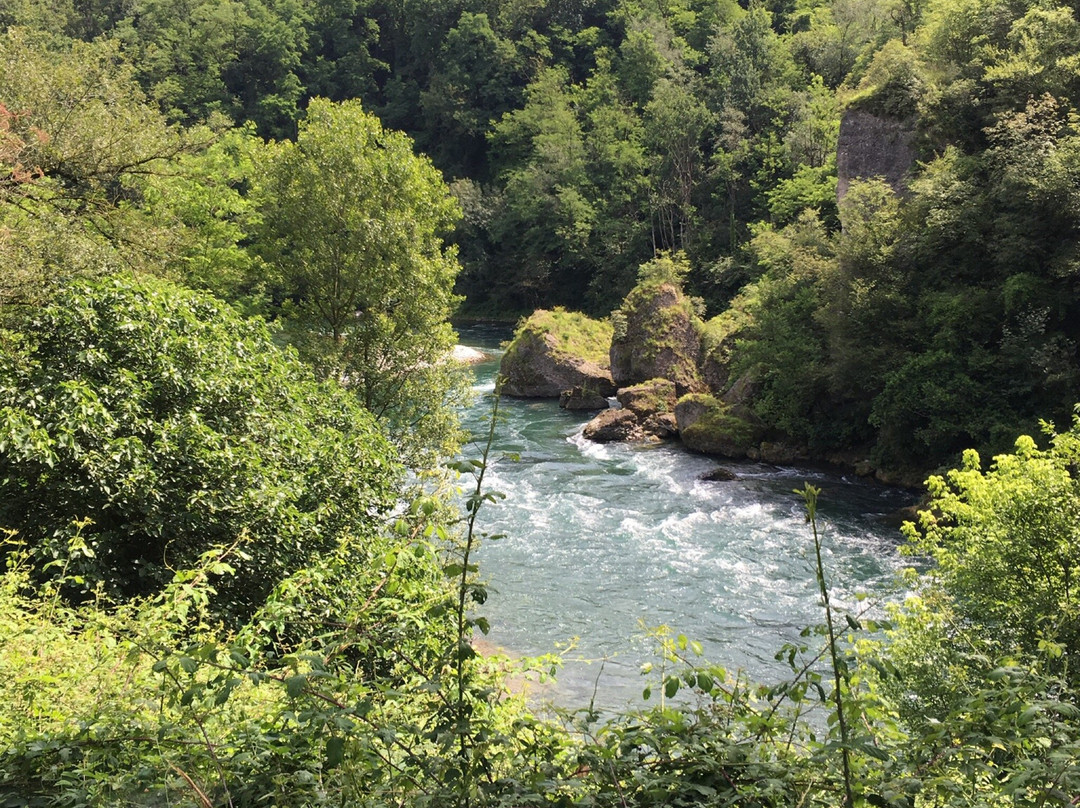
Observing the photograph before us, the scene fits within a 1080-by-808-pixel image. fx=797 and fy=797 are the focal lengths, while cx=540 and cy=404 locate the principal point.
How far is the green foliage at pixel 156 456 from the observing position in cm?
820

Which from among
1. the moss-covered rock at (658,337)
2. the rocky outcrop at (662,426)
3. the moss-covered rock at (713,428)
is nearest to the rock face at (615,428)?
the rocky outcrop at (662,426)

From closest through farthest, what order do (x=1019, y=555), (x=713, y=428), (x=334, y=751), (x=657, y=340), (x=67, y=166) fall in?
(x=334, y=751), (x=1019, y=555), (x=67, y=166), (x=713, y=428), (x=657, y=340)

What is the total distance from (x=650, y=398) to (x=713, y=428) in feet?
11.7

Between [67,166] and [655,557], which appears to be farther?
[655,557]

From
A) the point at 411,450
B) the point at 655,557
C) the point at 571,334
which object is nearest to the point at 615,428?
the point at 571,334

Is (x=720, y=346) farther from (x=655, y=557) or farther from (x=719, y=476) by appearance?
(x=655, y=557)

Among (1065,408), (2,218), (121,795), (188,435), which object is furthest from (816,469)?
(121,795)

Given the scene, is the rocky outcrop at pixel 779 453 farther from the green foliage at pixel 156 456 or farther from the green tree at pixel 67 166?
the green tree at pixel 67 166

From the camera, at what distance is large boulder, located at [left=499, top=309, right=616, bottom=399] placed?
32469 mm

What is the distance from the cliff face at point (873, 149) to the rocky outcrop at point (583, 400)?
1188 centimetres

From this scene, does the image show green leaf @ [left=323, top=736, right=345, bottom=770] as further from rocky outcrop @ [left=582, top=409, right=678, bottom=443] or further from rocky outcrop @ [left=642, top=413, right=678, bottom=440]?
rocky outcrop @ [left=642, top=413, right=678, bottom=440]

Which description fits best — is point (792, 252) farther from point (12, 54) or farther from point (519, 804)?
point (519, 804)

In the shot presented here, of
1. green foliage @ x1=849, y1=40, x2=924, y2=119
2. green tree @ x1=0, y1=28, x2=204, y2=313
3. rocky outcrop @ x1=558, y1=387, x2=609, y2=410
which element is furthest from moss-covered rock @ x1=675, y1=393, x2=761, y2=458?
green tree @ x1=0, y1=28, x2=204, y2=313

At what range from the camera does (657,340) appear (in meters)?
30.1
